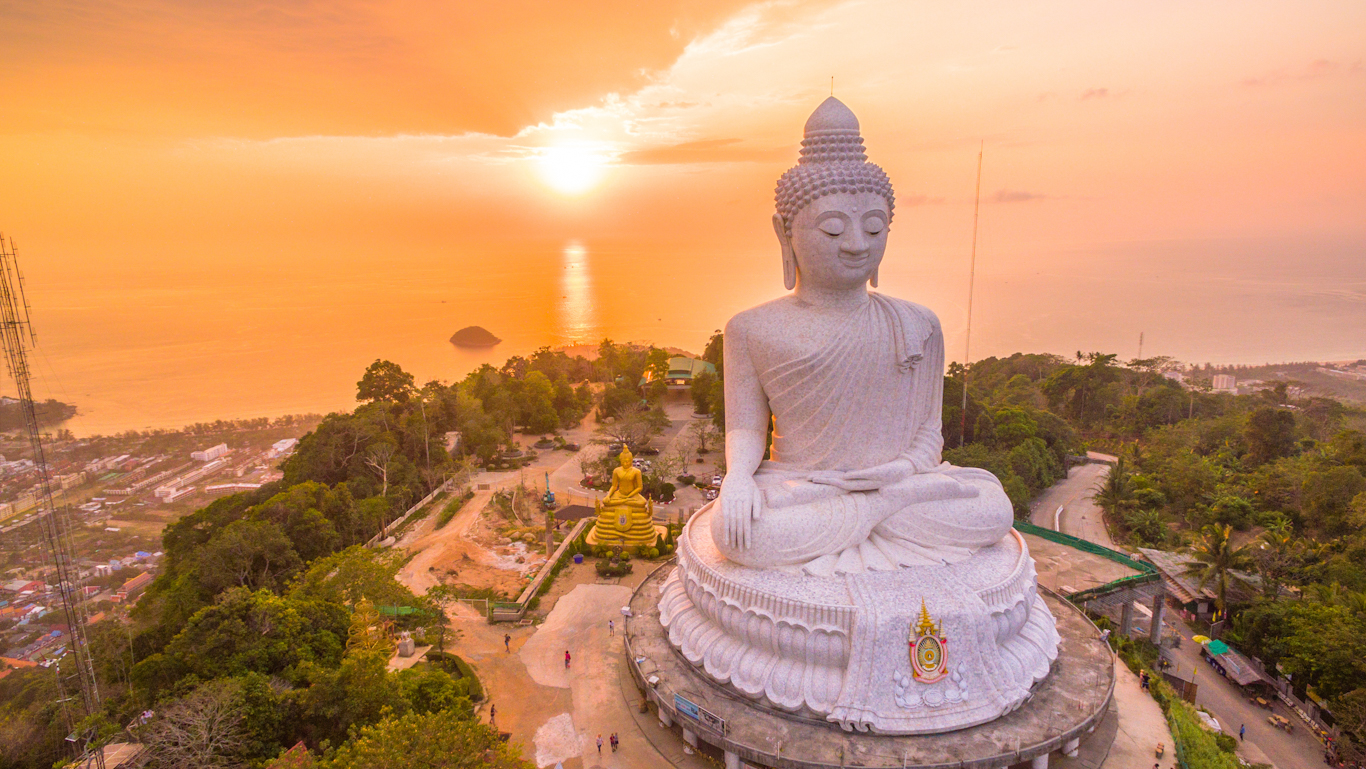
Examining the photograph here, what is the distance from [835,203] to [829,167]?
59cm

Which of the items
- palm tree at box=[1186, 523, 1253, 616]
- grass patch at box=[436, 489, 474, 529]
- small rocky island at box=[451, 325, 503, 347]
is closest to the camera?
palm tree at box=[1186, 523, 1253, 616]

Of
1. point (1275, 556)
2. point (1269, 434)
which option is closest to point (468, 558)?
point (1275, 556)

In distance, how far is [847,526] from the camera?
11016 mm

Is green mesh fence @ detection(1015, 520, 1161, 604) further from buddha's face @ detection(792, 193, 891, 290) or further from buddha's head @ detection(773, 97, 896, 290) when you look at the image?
buddha's head @ detection(773, 97, 896, 290)

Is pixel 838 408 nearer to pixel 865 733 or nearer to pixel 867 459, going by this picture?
pixel 867 459

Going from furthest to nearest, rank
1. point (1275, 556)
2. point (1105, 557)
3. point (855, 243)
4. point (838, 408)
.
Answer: point (1105, 557) → point (1275, 556) → point (838, 408) → point (855, 243)

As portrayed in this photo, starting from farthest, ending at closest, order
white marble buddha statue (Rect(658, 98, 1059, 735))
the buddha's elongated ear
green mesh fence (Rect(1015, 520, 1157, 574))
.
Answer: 1. green mesh fence (Rect(1015, 520, 1157, 574))
2. the buddha's elongated ear
3. white marble buddha statue (Rect(658, 98, 1059, 735))

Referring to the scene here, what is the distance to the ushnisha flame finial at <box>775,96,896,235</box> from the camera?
36.4ft

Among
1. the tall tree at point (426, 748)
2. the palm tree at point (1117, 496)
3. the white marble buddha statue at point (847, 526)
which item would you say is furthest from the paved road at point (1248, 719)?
the tall tree at point (426, 748)

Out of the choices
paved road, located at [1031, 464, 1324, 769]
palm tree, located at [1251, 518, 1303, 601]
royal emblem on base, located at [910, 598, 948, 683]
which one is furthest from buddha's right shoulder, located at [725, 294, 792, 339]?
palm tree, located at [1251, 518, 1303, 601]

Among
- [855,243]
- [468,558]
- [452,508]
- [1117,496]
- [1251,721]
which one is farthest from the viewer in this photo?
[452,508]

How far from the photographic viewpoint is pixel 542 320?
6003cm

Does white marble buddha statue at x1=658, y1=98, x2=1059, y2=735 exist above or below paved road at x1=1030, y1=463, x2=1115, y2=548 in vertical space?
above

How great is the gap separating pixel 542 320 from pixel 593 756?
5140 cm
